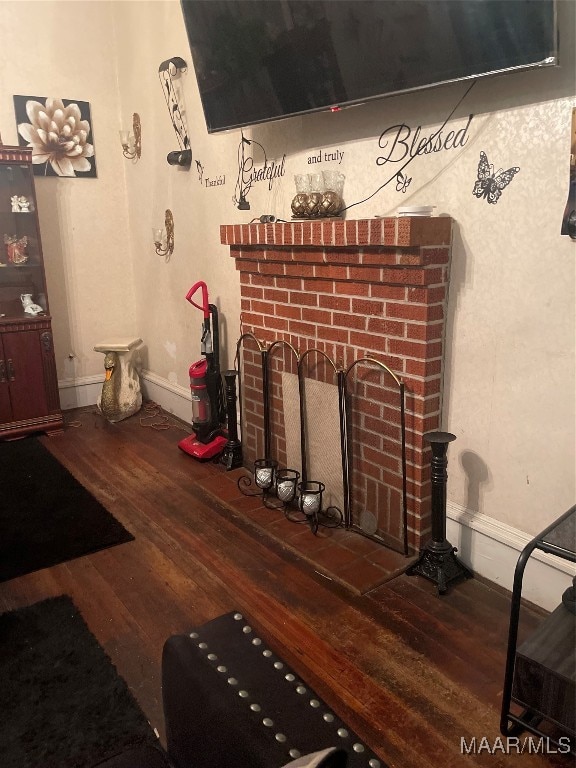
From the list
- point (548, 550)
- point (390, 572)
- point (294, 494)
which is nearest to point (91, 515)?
point (294, 494)

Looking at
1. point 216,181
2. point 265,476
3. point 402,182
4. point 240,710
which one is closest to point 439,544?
point 265,476

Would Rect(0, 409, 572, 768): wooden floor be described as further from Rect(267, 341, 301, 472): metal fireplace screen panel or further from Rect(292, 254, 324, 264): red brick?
Rect(292, 254, 324, 264): red brick

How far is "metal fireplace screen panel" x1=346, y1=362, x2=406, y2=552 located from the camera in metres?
2.35

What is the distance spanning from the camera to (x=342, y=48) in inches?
84.3

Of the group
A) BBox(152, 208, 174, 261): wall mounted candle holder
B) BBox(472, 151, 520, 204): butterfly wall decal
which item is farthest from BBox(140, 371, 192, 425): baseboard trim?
BBox(472, 151, 520, 204): butterfly wall decal

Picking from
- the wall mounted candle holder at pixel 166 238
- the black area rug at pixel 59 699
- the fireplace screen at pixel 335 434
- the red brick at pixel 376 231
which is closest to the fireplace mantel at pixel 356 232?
the red brick at pixel 376 231

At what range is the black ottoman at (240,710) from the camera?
0.80m

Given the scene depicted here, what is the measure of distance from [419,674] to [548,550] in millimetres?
637

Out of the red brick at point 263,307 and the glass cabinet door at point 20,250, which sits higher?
the glass cabinet door at point 20,250

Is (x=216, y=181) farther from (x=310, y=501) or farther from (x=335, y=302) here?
(x=310, y=501)

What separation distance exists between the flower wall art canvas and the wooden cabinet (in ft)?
1.09

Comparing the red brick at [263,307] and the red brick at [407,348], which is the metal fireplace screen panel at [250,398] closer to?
the red brick at [263,307]

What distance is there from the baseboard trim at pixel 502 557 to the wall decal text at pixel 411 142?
1.33 meters

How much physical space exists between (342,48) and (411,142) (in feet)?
1.36
